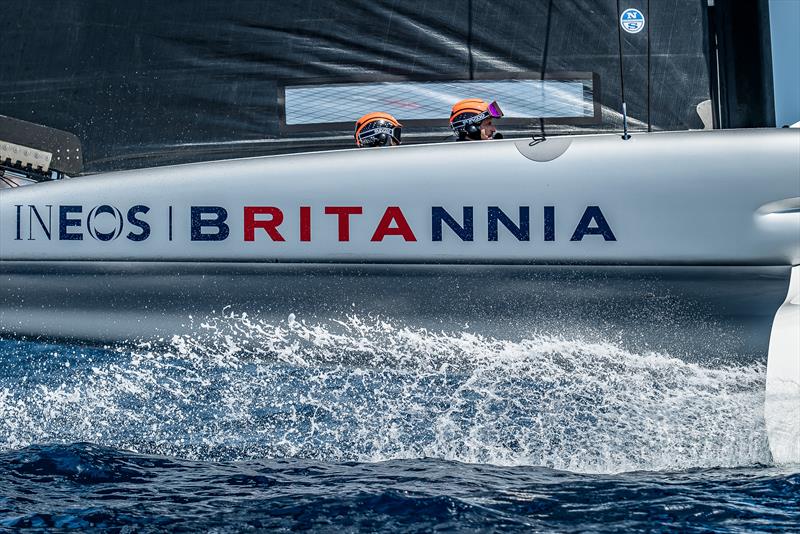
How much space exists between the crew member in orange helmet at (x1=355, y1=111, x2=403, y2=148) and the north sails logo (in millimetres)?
590

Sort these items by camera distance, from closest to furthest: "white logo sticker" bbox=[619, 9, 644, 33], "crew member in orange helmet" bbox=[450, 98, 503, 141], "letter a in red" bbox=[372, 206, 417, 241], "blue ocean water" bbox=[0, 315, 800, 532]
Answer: "blue ocean water" bbox=[0, 315, 800, 532] → "letter a in red" bbox=[372, 206, 417, 241] → "crew member in orange helmet" bbox=[450, 98, 503, 141] → "white logo sticker" bbox=[619, 9, 644, 33]

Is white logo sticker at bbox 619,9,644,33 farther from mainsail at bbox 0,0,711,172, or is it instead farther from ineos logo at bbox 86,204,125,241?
ineos logo at bbox 86,204,125,241

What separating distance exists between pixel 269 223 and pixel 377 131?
0.69 metres

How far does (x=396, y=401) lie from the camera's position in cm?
310

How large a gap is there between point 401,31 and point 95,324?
5.24ft

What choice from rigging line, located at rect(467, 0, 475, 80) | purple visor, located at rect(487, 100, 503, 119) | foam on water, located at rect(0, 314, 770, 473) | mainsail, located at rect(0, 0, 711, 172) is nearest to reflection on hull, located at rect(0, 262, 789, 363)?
foam on water, located at rect(0, 314, 770, 473)

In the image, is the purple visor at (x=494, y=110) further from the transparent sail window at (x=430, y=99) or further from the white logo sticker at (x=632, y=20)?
the white logo sticker at (x=632, y=20)

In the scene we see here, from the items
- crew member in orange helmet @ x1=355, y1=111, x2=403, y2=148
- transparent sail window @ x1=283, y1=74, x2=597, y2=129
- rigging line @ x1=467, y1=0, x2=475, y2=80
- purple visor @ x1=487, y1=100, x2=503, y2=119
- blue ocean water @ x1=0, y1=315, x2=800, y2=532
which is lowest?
blue ocean water @ x1=0, y1=315, x2=800, y2=532

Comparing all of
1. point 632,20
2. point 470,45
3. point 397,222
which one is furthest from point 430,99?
point 397,222

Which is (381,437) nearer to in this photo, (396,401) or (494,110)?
(396,401)

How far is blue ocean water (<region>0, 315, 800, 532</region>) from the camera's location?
2.32 meters

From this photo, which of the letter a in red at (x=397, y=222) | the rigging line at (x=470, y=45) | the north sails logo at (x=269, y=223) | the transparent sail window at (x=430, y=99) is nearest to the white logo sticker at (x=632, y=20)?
the transparent sail window at (x=430, y=99)

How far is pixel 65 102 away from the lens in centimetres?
392

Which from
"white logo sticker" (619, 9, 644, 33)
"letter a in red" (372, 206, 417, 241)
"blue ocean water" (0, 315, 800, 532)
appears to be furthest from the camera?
"white logo sticker" (619, 9, 644, 33)
